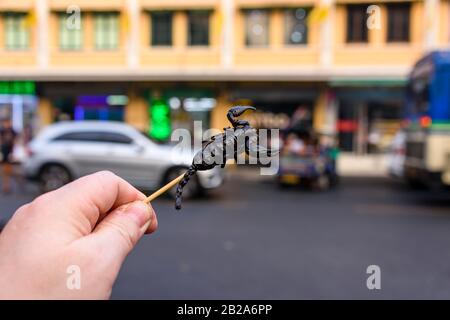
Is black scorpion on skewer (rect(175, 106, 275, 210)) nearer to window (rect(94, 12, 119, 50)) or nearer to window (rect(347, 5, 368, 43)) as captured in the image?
window (rect(94, 12, 119, 50))

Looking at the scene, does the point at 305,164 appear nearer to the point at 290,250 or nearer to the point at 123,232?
the point at 290,250

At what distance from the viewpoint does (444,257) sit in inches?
209

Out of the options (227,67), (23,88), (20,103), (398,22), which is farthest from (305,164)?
(23,88)

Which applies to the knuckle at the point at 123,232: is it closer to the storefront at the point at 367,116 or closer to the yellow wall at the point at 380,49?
the yellow wall at the point at 380,49

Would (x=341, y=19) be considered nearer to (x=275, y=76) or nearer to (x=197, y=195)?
(x=275, y=76)

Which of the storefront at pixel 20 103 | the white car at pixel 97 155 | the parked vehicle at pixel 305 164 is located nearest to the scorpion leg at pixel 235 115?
the white car at pixel 97 155

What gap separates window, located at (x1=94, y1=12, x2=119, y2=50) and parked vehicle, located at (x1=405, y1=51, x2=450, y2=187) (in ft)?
35.5

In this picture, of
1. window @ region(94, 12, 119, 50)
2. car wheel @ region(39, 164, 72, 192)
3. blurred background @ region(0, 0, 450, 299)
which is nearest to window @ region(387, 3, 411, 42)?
blurred background @ region(0, 0, 450, 299)

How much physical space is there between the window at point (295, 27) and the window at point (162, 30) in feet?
14.2

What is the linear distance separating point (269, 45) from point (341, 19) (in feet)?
9.18

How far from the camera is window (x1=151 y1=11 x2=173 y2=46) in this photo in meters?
17.7

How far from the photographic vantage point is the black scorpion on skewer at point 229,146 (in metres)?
0.86

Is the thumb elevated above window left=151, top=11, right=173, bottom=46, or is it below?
below

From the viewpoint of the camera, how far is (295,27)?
59.2 feet
